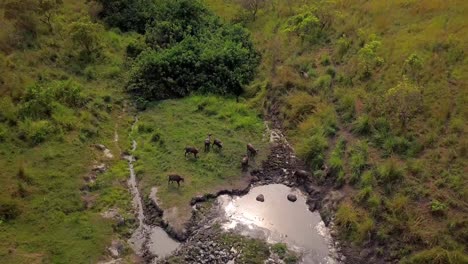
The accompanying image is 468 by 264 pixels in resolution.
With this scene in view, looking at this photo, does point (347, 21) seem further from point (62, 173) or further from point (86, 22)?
point (62, 173)

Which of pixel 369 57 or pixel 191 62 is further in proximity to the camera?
pixel 191 62

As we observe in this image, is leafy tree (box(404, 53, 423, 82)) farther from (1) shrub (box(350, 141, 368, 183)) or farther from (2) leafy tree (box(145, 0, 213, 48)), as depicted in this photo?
(2) leafy tree (box(145, 0, 213, 48))

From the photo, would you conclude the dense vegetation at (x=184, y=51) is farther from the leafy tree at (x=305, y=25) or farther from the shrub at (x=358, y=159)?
the shrub at (x=358, y=159)

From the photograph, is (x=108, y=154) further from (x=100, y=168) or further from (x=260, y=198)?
(x=260, y=198)

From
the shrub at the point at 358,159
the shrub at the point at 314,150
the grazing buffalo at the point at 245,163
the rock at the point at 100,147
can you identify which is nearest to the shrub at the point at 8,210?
the rock at the point at 100,147

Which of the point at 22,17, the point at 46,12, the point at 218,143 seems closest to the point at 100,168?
the point at 218,143

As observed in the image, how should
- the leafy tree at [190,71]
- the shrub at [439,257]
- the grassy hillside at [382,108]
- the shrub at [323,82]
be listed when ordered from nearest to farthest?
the shrub at [439,257], the grassy hillside at [382,108], the shrub at [323,82], the leafy tree at [190,71]
